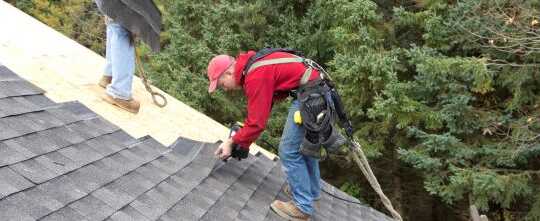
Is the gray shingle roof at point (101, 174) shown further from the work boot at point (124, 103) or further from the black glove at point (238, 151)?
the work boot at point (124, 103)

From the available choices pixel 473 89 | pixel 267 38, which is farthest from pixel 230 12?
pixel 473 89

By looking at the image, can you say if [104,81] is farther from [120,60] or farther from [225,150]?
[225,150]

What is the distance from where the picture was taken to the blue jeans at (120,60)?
15.2 ft

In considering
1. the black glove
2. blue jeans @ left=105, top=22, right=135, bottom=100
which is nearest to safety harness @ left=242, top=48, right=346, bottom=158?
the black glove

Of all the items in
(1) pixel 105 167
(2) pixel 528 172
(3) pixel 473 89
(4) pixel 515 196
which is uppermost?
(1) pixel 105 167

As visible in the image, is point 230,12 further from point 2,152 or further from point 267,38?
point 2,152

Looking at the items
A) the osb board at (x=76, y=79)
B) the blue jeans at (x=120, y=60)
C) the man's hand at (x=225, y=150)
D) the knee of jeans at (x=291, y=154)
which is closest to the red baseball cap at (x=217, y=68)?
the man's hand at (x=225, y=150)

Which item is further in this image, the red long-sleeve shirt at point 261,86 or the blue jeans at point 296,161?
the blue jeans at point 296,161

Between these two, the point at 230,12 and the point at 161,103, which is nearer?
the point at 161,103

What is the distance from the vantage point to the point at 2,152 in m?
2.46

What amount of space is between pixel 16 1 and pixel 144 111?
11506mm

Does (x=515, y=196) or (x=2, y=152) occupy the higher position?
(x=2, y=152)

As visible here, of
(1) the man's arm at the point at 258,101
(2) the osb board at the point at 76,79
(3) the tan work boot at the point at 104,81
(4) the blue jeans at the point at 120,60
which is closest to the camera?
(1) the man's arm at the point at 258,101

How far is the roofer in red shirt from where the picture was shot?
124 inches
